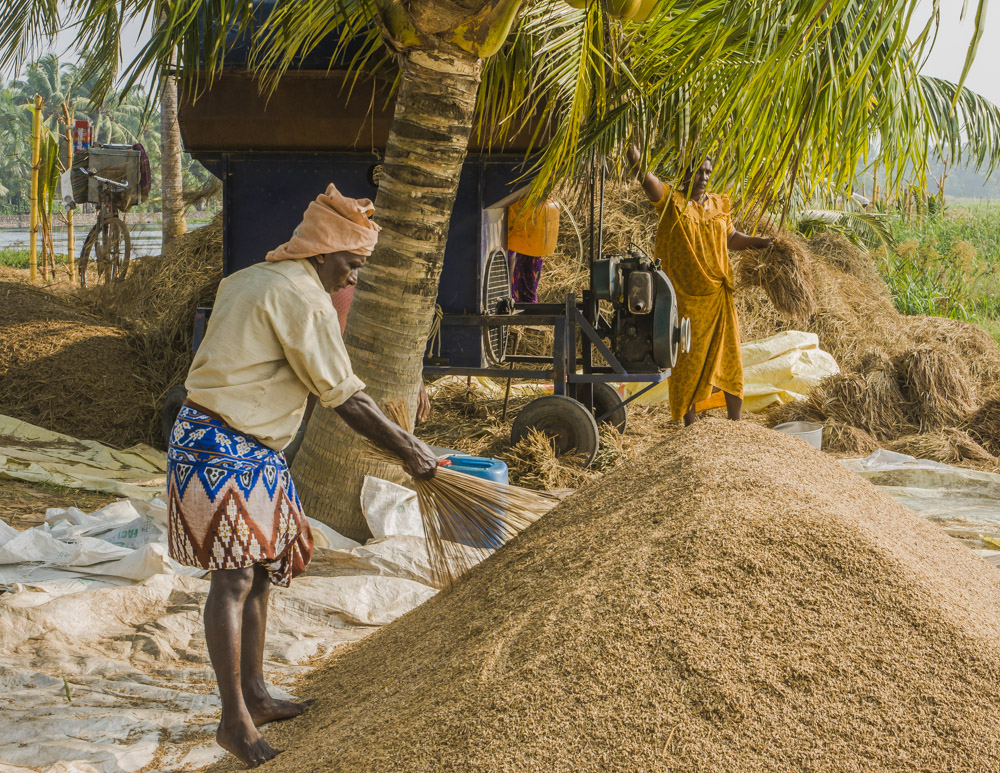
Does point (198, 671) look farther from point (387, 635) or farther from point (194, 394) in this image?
point (194, 394)

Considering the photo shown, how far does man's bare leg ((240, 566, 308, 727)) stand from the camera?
89.0 inches

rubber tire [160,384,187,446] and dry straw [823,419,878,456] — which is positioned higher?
rubber tire [160,384,187,446]

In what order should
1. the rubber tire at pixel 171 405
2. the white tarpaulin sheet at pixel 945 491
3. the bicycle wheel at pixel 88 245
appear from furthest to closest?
the bicycle wheel at pixel 88 245 < the rubber tire at pixel 171 405 < the white tarpaulin sheet at pixel 945 491

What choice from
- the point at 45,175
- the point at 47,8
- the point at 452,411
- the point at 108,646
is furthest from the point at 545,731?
the point at 45,175

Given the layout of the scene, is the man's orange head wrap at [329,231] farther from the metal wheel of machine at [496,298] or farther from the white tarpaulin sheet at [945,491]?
the metal wheel of machine at [496,298]

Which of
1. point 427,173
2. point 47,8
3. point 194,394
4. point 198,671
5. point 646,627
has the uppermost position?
point 47,8

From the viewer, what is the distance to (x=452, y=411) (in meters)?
6.30

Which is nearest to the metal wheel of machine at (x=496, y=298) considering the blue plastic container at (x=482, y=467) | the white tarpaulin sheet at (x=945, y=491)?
the blue plastic container at (x=482, y=467)

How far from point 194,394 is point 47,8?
8.81 ft

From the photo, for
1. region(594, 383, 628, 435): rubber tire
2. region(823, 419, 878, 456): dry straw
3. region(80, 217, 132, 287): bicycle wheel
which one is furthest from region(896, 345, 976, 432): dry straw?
region(80, 217, 132, 287): bicycle wheel

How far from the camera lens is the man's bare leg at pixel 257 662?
2262 millimetres

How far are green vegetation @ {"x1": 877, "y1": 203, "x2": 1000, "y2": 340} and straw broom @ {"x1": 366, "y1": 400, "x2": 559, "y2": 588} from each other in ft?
28.5

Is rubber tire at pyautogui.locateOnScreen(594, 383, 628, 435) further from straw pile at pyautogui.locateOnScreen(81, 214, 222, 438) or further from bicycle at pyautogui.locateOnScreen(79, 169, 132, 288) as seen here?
bicycle at pyautogui.locateOnScreen(79, 169, 132, 288)

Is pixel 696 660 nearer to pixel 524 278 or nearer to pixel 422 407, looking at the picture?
pixel 422 407
